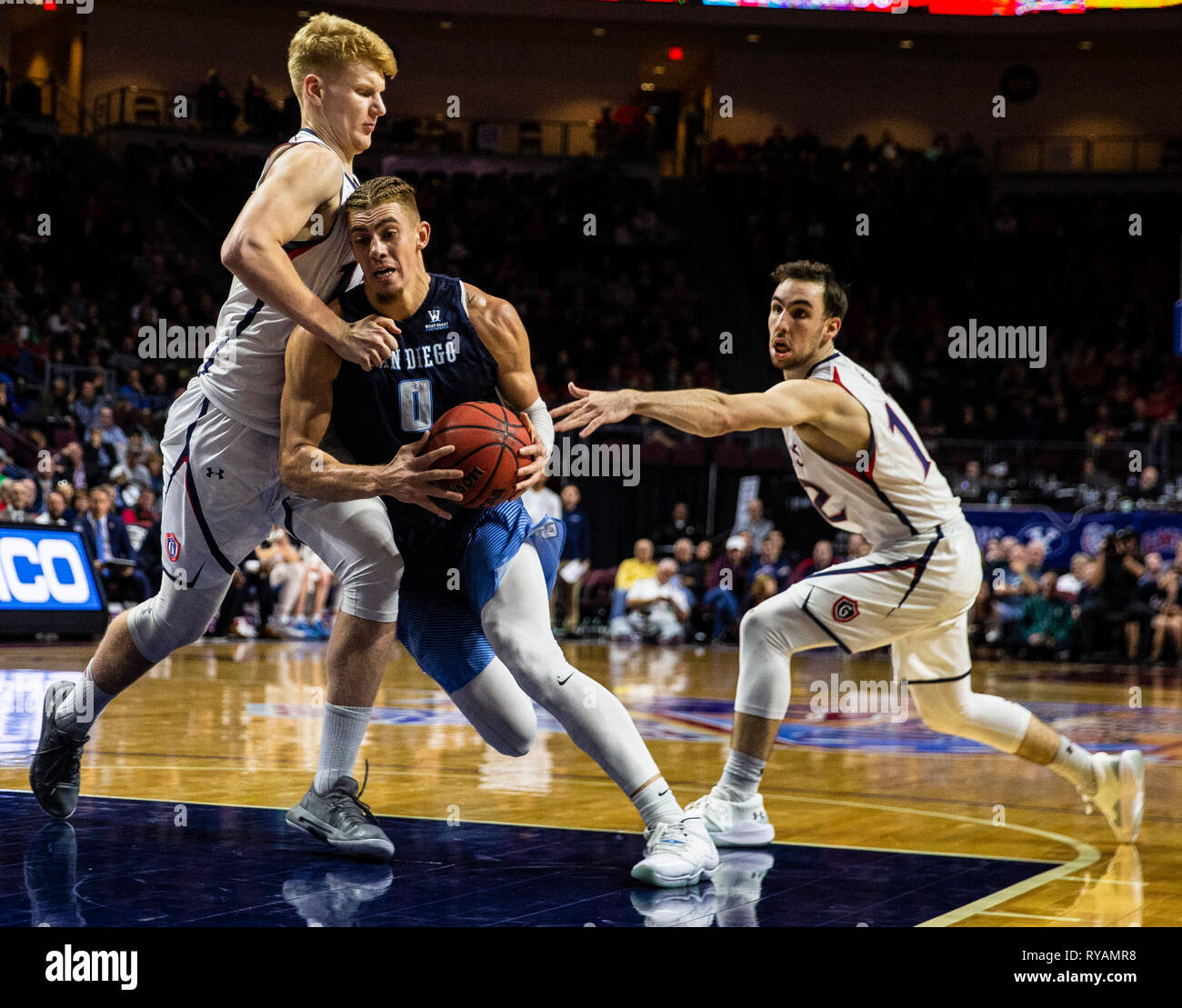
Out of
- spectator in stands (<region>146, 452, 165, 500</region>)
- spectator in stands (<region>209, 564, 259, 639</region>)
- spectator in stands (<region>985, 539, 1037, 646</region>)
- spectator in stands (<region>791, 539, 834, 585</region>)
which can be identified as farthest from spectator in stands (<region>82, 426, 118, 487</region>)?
spectator in stands (<region>985, 539, 1037, 646</region>)

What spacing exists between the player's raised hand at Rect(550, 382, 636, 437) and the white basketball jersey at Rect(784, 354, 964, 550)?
47.2 inches

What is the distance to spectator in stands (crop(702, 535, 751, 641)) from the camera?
14.8 m

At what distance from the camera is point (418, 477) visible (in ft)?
12.0

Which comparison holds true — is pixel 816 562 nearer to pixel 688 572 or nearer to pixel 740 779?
pixel 688 572

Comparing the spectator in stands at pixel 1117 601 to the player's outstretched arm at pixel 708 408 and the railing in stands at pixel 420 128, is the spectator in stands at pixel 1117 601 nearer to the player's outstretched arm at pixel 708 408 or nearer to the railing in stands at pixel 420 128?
the player's outstretched arm at pixel 708 408

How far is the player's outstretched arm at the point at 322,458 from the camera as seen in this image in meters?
3.70

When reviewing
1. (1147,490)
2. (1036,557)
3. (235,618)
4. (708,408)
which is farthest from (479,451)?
(1147,490)

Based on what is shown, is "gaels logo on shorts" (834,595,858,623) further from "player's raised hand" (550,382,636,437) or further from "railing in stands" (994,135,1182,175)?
"railing in stands" (994,135,1182,175)

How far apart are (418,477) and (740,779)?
1.64 meters

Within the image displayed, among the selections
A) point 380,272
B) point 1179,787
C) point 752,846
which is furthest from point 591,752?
point 1179,787

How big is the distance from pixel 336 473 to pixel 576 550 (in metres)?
11.1

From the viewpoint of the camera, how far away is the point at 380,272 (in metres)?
3.96

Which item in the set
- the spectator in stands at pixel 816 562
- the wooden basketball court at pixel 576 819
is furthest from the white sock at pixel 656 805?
the spectator in stands at pixel 816 562
